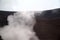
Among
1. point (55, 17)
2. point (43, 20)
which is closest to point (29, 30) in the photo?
point (43, 20)

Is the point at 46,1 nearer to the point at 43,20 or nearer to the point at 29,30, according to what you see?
the point at 43,20

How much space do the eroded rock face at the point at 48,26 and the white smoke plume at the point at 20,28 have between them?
0.15ft

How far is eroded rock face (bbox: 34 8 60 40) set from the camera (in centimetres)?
64

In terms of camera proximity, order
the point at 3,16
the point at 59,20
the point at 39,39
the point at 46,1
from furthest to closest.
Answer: the point at 46,1, the point at 3,16, the point at 59,20, the point at 39,39

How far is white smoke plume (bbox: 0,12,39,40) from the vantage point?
664 mm

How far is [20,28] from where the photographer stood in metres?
0.74

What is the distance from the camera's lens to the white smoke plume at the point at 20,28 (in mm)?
664

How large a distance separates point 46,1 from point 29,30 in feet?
1.79

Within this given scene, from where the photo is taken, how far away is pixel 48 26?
2.32 ft

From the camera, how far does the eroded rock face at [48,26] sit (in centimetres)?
64

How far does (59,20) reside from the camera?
0.75 m

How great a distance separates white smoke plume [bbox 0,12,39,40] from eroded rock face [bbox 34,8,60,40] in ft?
0.15

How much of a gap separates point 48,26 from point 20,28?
0.23 metres

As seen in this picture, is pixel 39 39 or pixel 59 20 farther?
pixel 59 20
